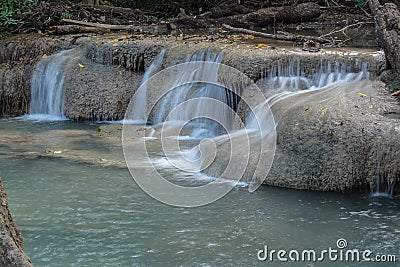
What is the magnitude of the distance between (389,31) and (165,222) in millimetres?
4395

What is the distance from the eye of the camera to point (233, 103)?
408 inches

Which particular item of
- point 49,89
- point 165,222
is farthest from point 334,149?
point 49,89

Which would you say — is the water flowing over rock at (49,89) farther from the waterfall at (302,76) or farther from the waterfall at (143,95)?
the waterfall at (302,76)

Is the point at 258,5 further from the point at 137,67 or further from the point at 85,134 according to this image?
the point at 85,134

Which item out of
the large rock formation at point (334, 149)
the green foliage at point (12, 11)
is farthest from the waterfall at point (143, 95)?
the green foliage at point (12, 11)

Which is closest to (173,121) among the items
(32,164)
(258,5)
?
(32,164)

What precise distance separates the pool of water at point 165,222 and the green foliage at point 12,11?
638cm

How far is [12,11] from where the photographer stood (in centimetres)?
1494

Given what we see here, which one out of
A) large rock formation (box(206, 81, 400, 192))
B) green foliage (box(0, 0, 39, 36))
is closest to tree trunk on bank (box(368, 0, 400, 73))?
large rock formation (box(206, 81, 400, 192))

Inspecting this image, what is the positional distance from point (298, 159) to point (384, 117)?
1056 millimetres

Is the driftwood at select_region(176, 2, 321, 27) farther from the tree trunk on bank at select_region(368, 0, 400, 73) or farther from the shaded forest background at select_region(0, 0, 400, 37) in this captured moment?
the tree trunk on bank at select_region(368, 0, 400, 73)

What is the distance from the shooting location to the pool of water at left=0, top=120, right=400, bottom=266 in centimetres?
589

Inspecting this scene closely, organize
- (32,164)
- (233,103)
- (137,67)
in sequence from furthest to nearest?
1. (137,67)
2. (233,103)
3. (32,164)

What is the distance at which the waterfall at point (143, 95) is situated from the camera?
11.6 metres
